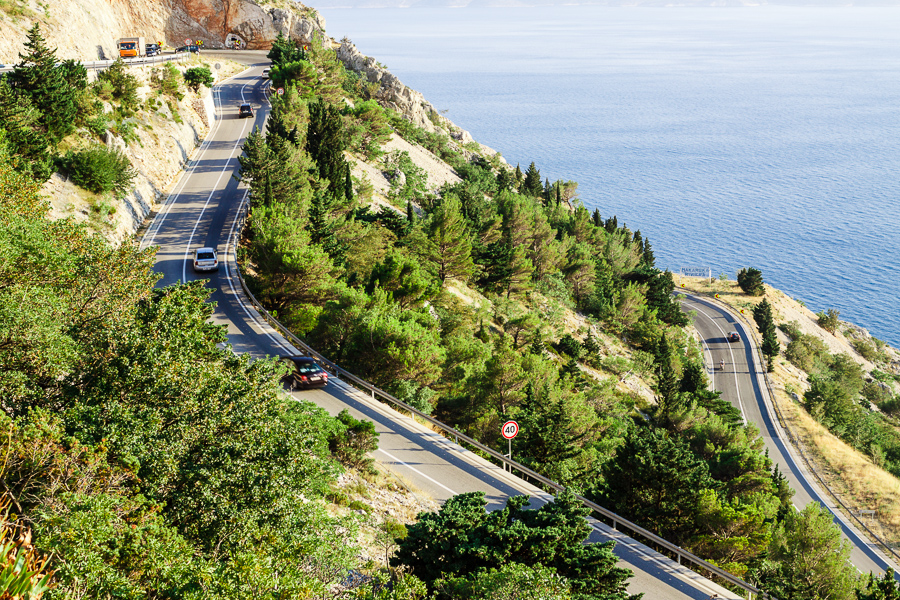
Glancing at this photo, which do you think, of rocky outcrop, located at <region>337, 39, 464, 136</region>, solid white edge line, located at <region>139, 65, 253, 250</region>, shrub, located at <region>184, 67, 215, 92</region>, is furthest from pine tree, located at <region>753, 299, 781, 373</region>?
shrub, located at <region>184, 67, 215, 92</region>

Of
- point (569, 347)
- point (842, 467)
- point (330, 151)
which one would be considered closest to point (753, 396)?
point (842, 467)

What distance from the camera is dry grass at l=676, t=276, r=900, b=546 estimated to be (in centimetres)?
4797

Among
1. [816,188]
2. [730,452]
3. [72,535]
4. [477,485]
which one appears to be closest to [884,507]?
[730,452]

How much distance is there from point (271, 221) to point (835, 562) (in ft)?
108

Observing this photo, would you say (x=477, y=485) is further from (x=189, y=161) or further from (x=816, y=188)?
(x=816, y=188)

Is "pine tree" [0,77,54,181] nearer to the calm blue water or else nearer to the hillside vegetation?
the hillside vegetation

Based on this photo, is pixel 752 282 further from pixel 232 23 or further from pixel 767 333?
pixel 232 23

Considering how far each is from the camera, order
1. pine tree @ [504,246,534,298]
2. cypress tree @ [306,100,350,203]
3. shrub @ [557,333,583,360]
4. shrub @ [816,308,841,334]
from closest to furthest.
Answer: shrub @ [557,333,583,360] < cypress tree @ [306,100,350,203] < pine tree @ [504,246,534,298] < shrub @ [816,308,841,334]

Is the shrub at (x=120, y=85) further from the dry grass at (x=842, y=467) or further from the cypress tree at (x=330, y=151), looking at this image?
the dry grass at (x=842, y=467)

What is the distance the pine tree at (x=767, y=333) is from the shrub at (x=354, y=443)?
211 ft

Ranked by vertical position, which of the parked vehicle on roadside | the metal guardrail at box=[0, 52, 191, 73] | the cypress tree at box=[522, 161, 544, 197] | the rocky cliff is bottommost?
the cypress tree at box=[522, 161, 544, 197]

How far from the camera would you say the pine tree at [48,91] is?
4222cm

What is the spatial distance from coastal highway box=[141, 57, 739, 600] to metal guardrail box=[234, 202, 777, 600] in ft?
1.44

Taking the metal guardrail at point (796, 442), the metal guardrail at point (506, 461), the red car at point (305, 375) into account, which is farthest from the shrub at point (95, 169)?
the metal guardrail at point (796, 442)
